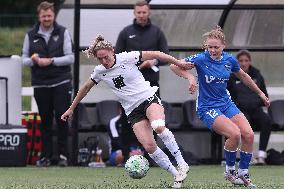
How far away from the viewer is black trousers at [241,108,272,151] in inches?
671

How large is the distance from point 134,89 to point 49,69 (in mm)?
3719

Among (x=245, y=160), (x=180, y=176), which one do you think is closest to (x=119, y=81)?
(x=180, y=176)

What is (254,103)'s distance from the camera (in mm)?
17188

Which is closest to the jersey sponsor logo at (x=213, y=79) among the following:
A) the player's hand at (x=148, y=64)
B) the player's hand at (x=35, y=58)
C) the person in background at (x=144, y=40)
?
the player's hand at (x=148, y=64)

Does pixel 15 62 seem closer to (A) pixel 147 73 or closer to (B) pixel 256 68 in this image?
(A) pixel 147 73

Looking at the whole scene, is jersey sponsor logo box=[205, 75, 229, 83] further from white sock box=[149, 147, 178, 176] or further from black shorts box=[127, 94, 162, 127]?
white sock box=[149, 147, 178, 176]

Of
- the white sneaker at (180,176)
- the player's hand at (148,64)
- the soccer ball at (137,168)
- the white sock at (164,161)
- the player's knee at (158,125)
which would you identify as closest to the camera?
the white sneaker at (180,176)

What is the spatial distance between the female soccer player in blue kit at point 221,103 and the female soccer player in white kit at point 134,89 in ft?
1.27

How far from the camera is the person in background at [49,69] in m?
16.2

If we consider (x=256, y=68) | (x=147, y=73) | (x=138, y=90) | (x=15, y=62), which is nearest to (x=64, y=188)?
(x=138, y=90)

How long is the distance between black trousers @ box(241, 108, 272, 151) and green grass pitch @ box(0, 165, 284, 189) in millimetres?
616

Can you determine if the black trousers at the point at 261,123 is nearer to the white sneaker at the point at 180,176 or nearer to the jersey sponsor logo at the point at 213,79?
the jersey sponsor logo at the point at 213,79

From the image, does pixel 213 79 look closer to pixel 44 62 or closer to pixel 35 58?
pixel 44 62

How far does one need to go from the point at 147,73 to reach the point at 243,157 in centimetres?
369
